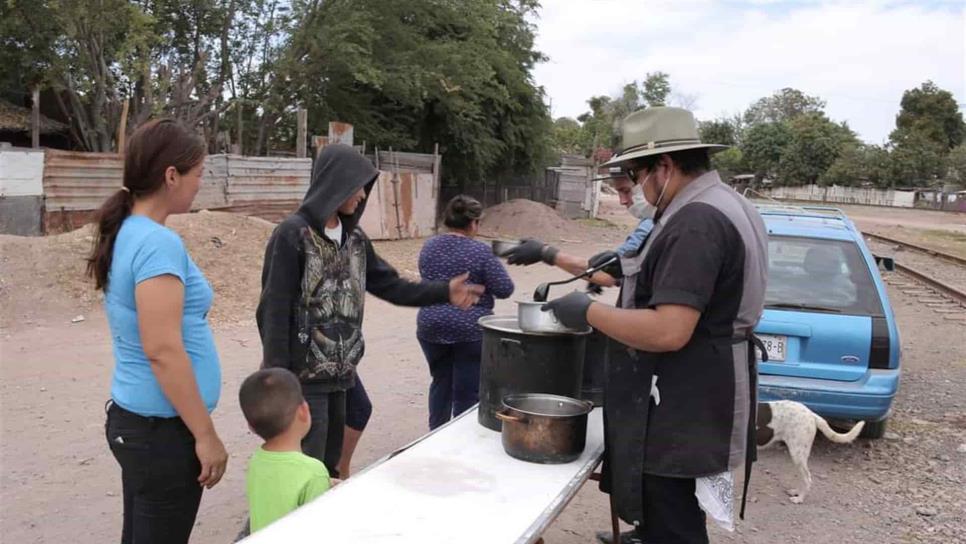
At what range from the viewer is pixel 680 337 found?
231 centimetres

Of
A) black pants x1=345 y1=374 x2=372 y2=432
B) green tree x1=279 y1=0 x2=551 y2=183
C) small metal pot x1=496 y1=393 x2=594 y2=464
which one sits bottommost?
black pants x1=345 y1=374 x2=372 y2=432

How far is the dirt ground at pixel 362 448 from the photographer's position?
4.38m

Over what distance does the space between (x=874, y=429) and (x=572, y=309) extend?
4.17m

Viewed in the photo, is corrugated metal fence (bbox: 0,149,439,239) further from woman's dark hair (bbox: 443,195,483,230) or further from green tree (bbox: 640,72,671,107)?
green tree (bbox: 640,72,671,107)

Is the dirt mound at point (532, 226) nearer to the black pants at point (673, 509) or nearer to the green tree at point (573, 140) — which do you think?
the black pants at point (673, 509)

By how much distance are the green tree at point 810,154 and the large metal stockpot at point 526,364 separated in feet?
210

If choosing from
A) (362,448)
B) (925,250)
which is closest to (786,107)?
(925,250)

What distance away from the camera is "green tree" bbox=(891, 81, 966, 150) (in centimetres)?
6209

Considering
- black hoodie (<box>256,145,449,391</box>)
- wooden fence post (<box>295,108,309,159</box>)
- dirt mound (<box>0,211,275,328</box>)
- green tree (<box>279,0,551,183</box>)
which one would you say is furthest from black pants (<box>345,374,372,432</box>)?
green tree (<box>279,0,551,183</box>)

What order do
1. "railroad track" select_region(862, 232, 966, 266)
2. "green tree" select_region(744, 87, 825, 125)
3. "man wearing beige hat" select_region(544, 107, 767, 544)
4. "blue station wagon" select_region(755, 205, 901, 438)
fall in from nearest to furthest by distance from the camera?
"man wearing beige hat" select_region(544, 107, 767, 544) < "blue station wagon" select_region(755, 205, 901, 438) < "railroad track" select_region(862, 232, 966, 266) < "green tree" select_region(744, 87, 825, 125)

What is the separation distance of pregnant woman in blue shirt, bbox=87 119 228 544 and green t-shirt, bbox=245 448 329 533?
0.18 m

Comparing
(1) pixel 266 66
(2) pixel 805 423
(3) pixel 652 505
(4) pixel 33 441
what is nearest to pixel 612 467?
(3) pixel 652 505

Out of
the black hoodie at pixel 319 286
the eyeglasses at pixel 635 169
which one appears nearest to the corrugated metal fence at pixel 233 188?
the black hoodie at pixel 319 286

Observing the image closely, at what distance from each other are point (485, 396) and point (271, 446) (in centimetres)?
91
